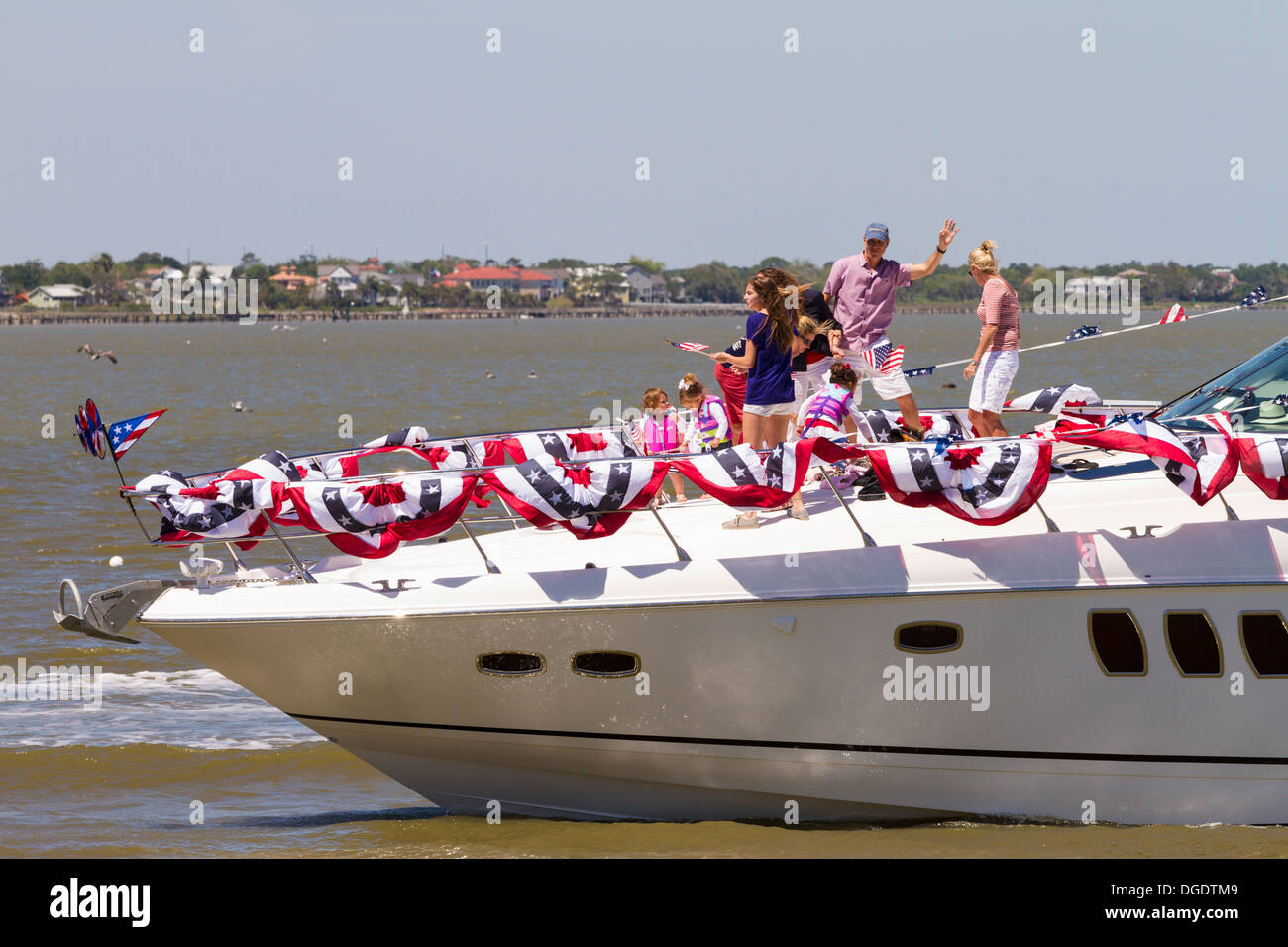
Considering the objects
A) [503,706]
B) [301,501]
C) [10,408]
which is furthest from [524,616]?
[10,408]

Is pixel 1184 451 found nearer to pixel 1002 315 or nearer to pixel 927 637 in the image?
pixel 927 637

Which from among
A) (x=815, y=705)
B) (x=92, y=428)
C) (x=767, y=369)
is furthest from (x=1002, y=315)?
(x=92, y=428)

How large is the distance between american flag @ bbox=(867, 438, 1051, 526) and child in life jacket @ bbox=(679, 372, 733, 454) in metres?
2.62

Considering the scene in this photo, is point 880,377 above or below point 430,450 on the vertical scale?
above

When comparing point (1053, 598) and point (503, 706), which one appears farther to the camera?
point (503, 706)

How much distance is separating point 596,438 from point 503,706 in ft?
9.65

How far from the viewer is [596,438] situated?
11.4 meters

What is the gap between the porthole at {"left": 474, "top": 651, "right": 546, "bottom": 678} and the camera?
8.81m

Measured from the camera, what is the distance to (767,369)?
957 centimetres

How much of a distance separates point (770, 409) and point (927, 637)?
1.87 m

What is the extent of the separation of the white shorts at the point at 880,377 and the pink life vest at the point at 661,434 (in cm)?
141
